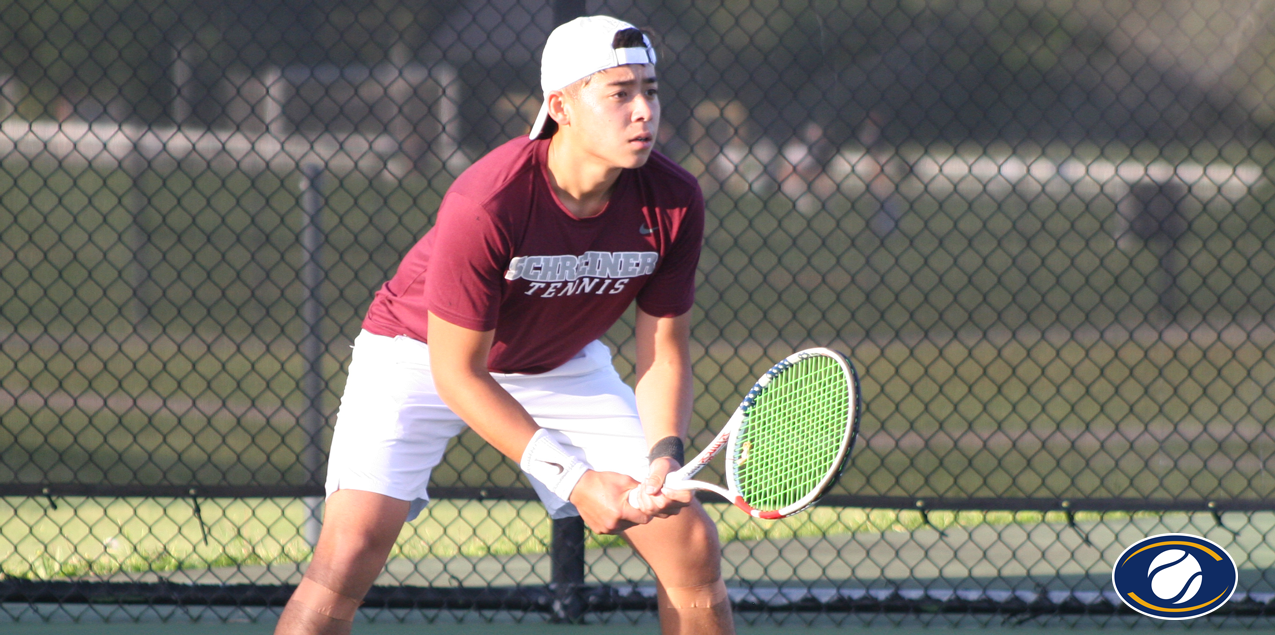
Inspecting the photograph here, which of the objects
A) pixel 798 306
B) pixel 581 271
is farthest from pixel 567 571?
pixel 581 271

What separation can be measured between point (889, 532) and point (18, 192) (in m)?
2.82

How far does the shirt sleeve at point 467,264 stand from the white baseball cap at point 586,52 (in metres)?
0.26

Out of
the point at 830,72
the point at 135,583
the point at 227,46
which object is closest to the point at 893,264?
the point at 830,72

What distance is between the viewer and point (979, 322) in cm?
358

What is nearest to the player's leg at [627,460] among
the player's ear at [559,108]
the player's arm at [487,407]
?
the player's arm at [487,407]

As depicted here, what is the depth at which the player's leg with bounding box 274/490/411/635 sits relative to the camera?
2170mm

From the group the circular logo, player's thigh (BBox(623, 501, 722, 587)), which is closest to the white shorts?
player's thigh (BBox(623, 501, 722, 587))

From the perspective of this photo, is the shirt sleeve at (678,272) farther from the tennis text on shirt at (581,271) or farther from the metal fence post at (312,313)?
the metal fence post at (312,313)

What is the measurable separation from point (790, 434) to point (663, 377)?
31cm

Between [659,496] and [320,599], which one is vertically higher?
[659,496]

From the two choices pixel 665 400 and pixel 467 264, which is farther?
pixel 665 400

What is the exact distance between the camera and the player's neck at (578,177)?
209 cm

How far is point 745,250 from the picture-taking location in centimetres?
359

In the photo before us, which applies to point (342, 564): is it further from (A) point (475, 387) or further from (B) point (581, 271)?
(B) point (581, 271)
